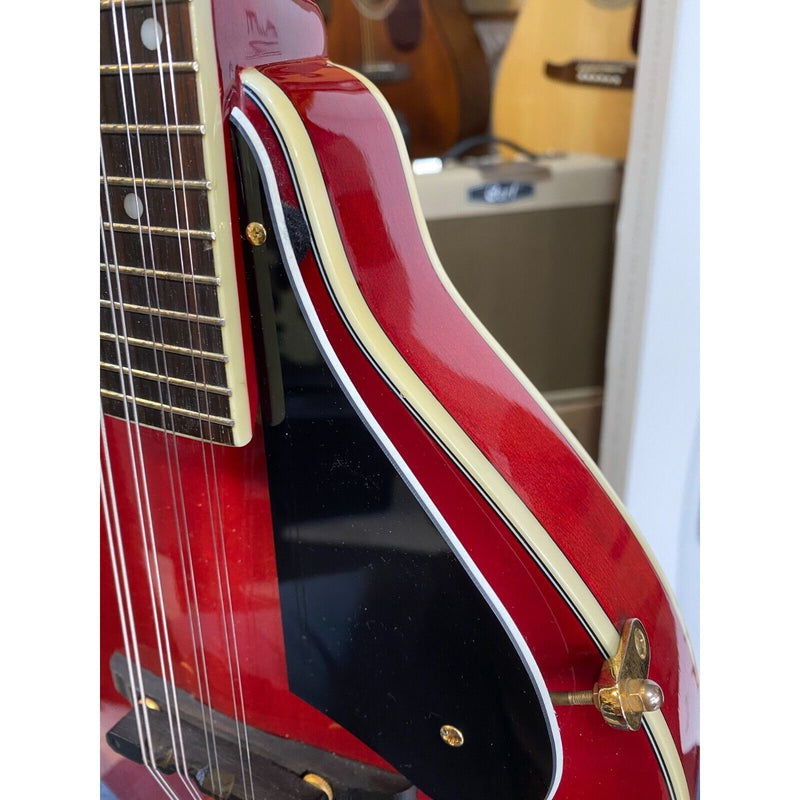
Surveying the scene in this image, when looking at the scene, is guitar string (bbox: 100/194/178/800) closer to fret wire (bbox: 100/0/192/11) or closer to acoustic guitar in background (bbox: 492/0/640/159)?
fret wire (bbox: 100/0/192/11)

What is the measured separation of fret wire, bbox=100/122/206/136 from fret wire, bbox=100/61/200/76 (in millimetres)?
18

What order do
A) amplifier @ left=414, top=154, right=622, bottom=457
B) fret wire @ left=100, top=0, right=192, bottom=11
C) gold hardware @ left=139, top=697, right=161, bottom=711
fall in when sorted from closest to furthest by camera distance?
fret wire @ left=100, top=0, right=192, bottom=11 < gold hardware @ left=139, top=697, right=161, bottom=711 < amplifier @ left=414, top=154, right=622, bottom=457

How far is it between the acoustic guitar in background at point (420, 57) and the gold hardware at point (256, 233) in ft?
3.01

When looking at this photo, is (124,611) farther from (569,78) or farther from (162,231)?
(569,78)

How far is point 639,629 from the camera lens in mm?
358

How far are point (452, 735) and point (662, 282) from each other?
0.50 meters

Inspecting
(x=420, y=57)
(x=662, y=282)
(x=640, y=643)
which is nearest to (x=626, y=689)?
(x=640, y=643)

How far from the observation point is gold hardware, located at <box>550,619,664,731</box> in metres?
0.34

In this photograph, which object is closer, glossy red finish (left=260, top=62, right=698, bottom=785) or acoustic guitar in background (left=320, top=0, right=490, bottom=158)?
glossy red finish (left=260, top=62, right=698, bottom=785)

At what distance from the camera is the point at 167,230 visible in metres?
0.34

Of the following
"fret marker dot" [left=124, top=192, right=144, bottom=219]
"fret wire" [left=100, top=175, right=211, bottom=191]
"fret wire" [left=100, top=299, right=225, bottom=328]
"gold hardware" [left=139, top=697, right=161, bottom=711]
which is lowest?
"gold hardware" [left=139, top=697, right=161, bottom=711]

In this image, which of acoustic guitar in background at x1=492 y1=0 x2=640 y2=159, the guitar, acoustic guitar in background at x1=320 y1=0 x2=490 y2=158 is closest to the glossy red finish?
the guitar

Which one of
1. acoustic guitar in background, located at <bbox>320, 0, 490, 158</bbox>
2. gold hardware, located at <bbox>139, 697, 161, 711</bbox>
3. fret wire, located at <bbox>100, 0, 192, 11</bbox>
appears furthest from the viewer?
acoustic guitar in background, located at <bbox>320, 0, 490, 158</bbox>

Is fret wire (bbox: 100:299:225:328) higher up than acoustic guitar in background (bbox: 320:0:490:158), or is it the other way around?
acoustic guitar in background (bbox: 320:0:490:158)
